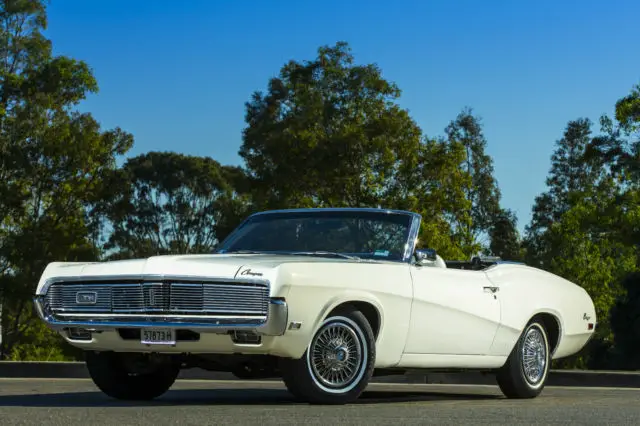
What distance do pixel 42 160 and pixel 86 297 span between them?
114 ft

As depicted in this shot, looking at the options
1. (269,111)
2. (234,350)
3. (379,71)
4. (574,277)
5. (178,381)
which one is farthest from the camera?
(574,277)

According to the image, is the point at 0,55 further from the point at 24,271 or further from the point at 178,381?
the point at 178,381

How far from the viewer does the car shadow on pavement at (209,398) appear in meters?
9.45

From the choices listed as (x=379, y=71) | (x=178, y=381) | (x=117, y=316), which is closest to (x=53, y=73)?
(x=379, y=71)

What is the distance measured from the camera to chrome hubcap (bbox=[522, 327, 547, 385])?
36.3 ft

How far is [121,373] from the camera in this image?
9945 millimetres

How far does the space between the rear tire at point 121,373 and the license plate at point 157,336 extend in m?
0.97

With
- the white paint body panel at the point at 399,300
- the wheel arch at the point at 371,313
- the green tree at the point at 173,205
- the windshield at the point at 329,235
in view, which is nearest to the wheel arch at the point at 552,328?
the white paint body panel at the point at 399,300

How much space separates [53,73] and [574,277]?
1275 inches

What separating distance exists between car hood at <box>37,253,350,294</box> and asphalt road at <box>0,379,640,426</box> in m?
0.98

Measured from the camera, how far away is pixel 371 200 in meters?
42.3

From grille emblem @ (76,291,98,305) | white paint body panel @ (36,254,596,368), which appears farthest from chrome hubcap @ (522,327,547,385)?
grille emblem @ (76,291,98,305)

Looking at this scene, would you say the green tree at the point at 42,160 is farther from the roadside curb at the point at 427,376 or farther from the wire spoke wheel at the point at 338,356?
the wire spoke wheel at the point at 338,356

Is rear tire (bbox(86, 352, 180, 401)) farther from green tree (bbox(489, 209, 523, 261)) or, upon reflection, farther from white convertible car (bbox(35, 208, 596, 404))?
green tree (bbox(489, 209, 523, 261))
